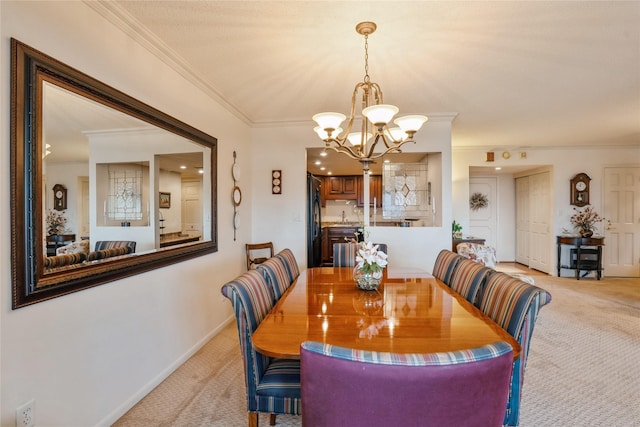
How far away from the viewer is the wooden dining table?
1.30 m

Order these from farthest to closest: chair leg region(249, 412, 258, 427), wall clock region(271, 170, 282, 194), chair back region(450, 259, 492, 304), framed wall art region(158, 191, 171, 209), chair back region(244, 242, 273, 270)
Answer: wall clock region(271, 170, 282, 194) < chair back region(244, 242, 273, 270) < framed wall art region(158, 191, 171, 209) < chair back region(450, 259, 492, 304) < chair leg region(249, 412, 258, 427)

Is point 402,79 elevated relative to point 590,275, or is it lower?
elevated

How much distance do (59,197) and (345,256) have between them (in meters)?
2.30

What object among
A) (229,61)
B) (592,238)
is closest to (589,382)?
(229,61)

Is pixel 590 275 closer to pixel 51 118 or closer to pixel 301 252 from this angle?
pixel 301 252

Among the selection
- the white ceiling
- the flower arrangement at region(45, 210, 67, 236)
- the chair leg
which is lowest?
the chair leg

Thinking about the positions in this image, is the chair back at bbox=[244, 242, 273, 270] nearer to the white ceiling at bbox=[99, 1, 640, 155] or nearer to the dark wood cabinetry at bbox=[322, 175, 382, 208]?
the white ceiling at bbox=[99, 1, 640, 155]

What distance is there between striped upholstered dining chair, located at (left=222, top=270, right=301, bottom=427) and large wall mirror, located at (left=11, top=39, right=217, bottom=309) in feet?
2.84

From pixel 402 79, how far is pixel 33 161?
272cm

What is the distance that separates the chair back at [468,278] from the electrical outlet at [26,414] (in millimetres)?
2341

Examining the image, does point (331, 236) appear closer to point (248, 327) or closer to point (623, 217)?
point (248, 327)

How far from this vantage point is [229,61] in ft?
8.39

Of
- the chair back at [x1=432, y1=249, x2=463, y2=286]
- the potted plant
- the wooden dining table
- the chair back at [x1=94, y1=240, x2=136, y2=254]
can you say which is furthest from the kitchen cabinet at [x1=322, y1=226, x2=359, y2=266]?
the chair back at [x1=94, y1=240, x2=136, y2=254]

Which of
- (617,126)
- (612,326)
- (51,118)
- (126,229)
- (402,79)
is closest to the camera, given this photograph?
(51,118)
